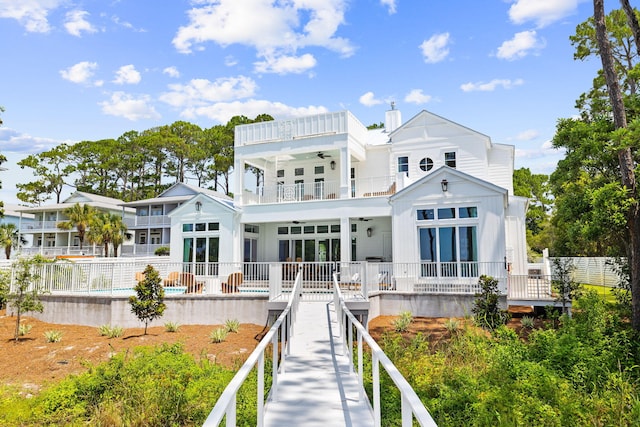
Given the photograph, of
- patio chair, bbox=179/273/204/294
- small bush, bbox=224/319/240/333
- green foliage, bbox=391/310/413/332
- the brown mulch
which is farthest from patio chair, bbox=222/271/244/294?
green foliage, bbox=391/310/413/332

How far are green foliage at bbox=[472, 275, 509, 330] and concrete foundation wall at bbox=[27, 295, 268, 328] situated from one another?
23.3 feet

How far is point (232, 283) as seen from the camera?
52.0 ft

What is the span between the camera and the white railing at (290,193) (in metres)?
22.0

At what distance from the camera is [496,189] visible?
16.1 meters

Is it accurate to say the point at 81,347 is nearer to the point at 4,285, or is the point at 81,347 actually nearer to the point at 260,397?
the point at 4,285

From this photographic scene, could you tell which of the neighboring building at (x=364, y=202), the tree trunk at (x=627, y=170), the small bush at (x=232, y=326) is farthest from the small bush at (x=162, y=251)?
the tree trunk at (x=627, y=170)

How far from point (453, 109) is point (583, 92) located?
7794 millimetres

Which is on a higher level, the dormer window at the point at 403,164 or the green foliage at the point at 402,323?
the dormer window at the point at 403,164

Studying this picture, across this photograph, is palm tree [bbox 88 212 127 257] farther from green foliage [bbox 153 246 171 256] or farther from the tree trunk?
the tree trunk

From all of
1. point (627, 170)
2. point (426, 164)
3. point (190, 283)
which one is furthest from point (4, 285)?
point (627, 170)

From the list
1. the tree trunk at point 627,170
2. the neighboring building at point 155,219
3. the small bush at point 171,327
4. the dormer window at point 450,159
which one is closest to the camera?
the tree trunk at point 627,170

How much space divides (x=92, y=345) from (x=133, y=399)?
7186 millimetres

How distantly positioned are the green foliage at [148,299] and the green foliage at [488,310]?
10.4 meters

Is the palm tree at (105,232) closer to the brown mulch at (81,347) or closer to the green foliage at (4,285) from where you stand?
the green foliage at (4,285)
